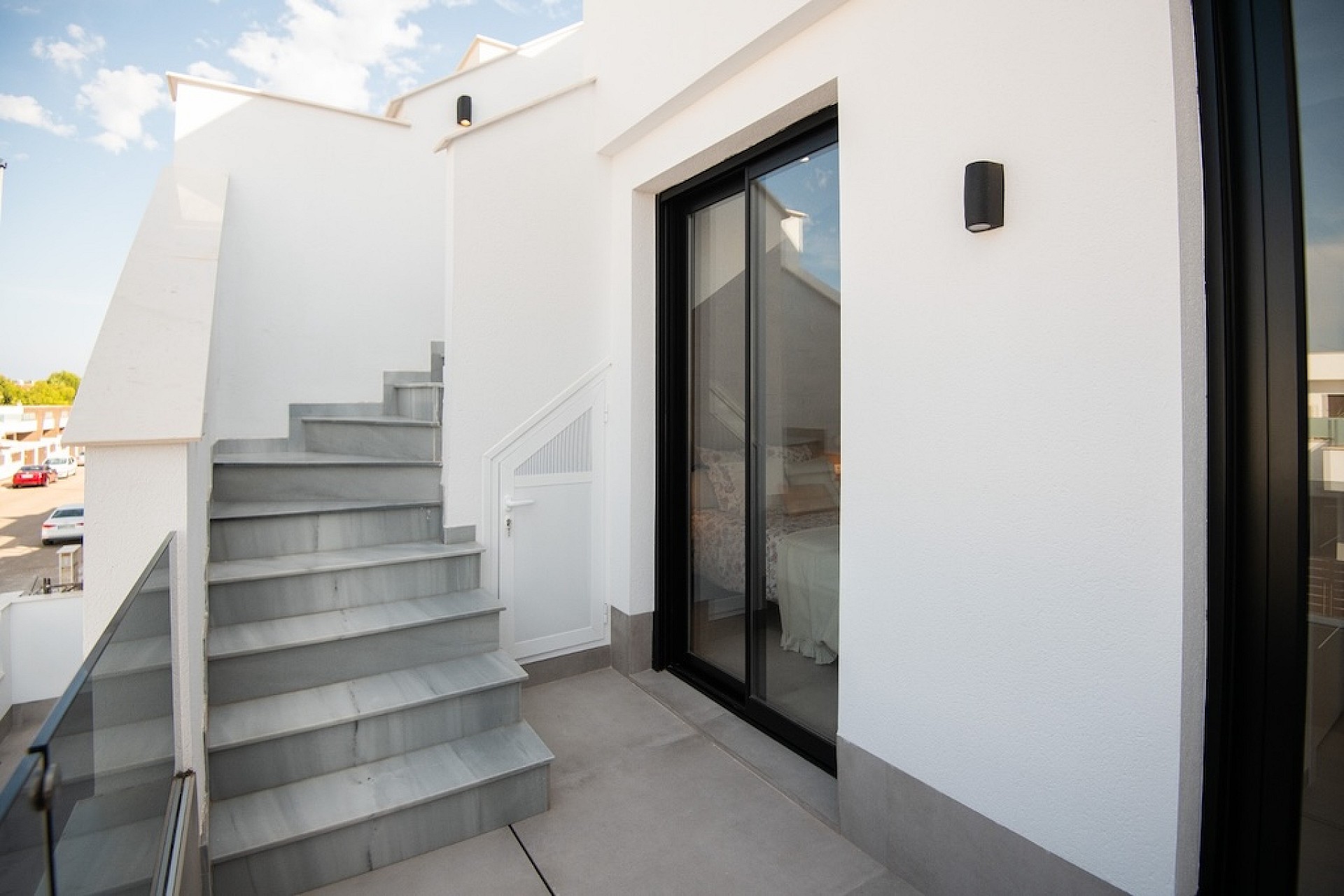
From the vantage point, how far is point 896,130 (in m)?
1.94

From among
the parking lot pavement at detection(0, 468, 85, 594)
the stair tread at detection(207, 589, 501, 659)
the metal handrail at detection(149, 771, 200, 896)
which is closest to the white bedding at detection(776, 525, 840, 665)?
the stair tread at detection(207, 589, 501, 659)

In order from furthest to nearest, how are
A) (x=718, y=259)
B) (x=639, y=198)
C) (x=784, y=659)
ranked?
1. (x=639, y=198)
2. (x=718, y=259)
3. (x=784, y=659)

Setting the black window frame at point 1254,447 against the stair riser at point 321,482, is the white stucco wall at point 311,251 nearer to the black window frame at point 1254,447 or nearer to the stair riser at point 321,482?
the stair riser at point 321,482

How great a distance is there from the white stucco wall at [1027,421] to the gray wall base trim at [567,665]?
162cm

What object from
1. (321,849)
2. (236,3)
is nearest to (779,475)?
(321,849)

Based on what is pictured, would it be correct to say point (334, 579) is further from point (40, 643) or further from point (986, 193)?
point (40, 643)

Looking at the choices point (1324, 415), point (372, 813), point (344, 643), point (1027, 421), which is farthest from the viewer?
point (344, 643)

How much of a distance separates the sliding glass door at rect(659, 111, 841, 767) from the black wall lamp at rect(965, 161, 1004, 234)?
2.46ft

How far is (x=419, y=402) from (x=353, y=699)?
1689mm

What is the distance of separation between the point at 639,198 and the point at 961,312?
206 centimetres

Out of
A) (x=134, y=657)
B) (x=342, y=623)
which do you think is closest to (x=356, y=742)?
(x=342, y=623)

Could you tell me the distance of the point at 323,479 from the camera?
122 inches

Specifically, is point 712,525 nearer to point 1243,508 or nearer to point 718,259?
point 718,259

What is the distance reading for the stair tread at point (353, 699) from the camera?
209cm
